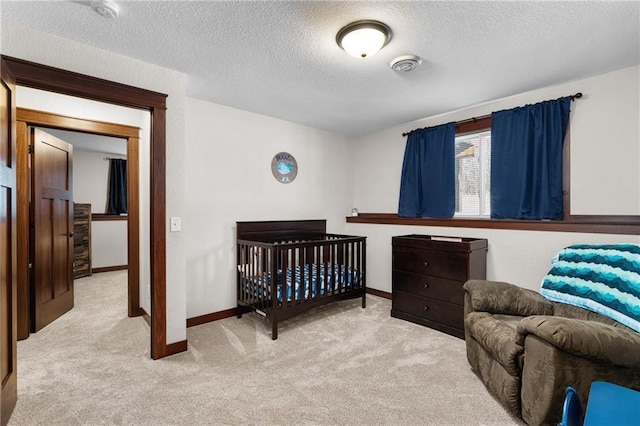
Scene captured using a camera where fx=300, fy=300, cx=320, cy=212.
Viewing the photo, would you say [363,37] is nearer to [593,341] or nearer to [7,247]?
[593,341]

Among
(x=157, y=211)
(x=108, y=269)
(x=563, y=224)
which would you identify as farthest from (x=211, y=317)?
(x=108, y=269)

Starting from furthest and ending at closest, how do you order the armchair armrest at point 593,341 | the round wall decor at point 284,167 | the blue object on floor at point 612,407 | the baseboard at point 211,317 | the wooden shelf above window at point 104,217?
the wooden shelf above window at point 104,217, the round wall decor at point 284,167, the baseboard at point 211,317, the armchair armrest at point 593,341, the blue object on floor at point 612,407

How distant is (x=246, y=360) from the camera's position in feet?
7.77

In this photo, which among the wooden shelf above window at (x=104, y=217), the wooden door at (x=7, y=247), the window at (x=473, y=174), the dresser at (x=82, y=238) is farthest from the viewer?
the wooden shelf above window at (x=104, y=217)

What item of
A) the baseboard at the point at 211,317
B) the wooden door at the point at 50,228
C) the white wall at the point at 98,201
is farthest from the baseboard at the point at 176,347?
the white wall at the point at 98,201

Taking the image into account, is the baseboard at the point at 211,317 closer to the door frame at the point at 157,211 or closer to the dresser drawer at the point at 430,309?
the door frame at the point at 157,211

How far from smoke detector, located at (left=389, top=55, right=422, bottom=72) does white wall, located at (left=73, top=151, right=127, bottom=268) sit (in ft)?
19.4

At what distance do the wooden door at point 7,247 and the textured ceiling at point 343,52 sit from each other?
57 cm

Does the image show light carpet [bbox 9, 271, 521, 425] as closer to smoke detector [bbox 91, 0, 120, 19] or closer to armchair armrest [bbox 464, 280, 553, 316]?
armchair armrest [bbox 464, 280, 553, 316]

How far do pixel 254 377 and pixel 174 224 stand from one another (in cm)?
135

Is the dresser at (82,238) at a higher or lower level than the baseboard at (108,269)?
higher

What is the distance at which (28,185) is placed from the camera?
2.85 metres

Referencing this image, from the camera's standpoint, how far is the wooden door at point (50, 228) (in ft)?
9.56

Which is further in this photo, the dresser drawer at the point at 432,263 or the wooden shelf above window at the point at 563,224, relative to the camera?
the dresser drawer at the point at 432,263
